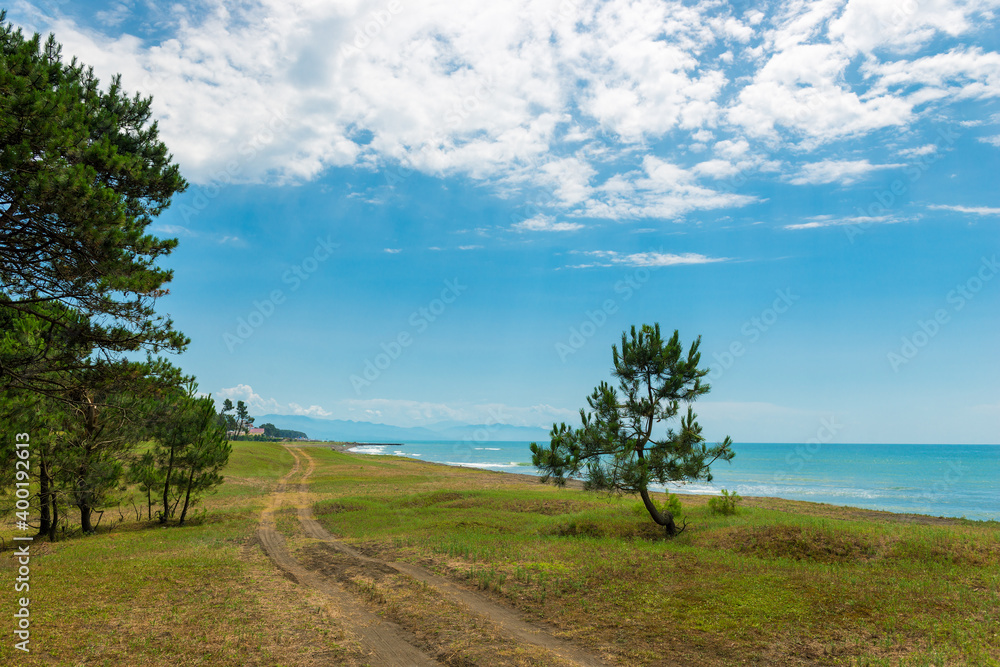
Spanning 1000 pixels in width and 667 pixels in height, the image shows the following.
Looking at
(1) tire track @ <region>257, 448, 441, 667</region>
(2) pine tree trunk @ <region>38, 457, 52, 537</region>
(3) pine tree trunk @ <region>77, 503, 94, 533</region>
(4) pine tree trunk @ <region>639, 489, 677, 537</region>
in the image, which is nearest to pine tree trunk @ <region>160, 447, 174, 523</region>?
(3) pine tree trunk @ <region>77, 503, 94, 533</region>

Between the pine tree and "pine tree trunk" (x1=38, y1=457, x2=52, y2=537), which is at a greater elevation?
the pine tree

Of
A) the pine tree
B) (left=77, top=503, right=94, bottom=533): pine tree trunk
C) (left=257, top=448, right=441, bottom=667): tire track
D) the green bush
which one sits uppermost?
the pine tree

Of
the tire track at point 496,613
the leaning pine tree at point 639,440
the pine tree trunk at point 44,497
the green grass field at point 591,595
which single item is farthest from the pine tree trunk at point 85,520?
the leaning pine tree at point 639,440

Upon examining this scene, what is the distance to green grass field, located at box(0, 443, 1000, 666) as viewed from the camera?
8625 mm

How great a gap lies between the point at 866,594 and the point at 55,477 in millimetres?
28814

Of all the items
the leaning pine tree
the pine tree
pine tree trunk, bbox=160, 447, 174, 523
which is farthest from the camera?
pine tree trunk, bbox=160, 447, 174, 523

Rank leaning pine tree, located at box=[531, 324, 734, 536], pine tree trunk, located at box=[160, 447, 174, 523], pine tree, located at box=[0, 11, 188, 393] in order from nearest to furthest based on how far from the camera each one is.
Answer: pine tree, located at box=[0, 11, 188, 393], leaning pine tree, located at box=[531, 324, 734, 536], pine tree trunk, located at box=[160, 447, 174, 523]

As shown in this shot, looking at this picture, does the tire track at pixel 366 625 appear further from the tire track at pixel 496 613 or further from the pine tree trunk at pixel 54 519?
the pine tree trunk at pixel 54 519

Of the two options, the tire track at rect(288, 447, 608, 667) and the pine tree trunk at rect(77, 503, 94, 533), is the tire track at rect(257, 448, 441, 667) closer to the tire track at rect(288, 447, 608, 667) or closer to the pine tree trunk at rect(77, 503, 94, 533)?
the tire track at rect(288, 447, 608, 667)

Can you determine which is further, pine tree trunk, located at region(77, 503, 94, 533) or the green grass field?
pine tree trunk, located at region(77, 503, 94, 533)

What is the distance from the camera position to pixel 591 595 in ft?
38.6

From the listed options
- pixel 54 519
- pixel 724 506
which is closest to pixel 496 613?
pixel 724 506

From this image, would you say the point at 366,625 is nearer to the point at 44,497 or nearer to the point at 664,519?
the point at 664,519

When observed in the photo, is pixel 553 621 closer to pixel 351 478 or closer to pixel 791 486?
pixel 351 478
